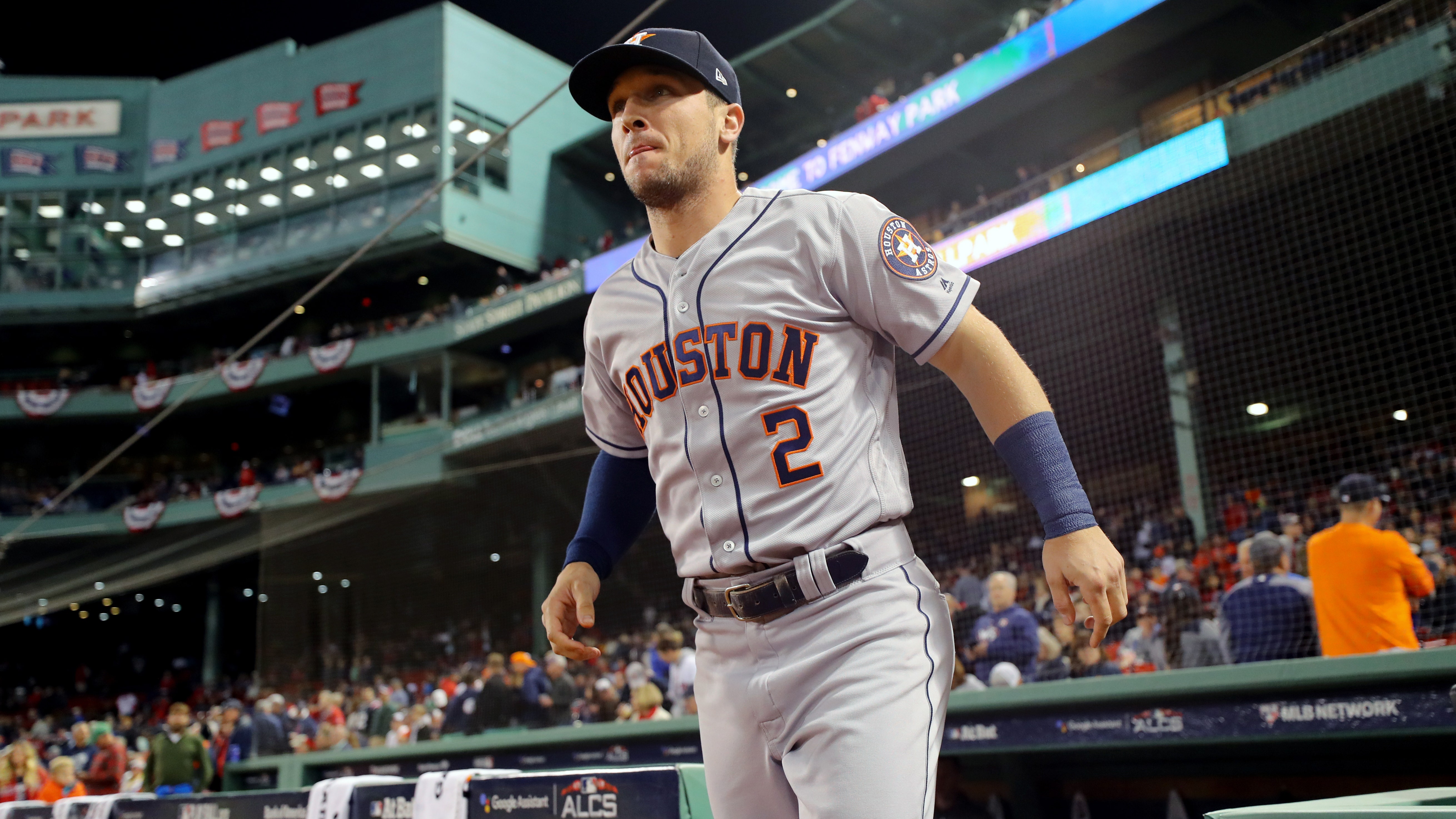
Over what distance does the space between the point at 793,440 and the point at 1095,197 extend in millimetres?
11483

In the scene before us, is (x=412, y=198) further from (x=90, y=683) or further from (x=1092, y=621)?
(x=1092, y=621)

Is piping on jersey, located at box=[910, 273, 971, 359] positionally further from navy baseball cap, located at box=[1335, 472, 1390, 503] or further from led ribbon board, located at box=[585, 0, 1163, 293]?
led ribbon board, located at box=[585, 0, 1163, 293]

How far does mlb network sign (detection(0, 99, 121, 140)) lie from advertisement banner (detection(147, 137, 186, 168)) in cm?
211

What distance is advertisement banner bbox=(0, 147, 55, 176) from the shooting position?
1216 inches

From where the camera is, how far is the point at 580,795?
2.79 m

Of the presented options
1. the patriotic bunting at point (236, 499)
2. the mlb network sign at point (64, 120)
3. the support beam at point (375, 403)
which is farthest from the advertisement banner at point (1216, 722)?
the mlb network sign at point (64, 120)

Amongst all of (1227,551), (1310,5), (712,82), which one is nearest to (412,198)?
(1310,5)

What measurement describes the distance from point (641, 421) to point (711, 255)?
0.32 metres

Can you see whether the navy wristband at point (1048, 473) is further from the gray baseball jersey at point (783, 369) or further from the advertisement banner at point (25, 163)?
the advertisement banner at point (25, 163)

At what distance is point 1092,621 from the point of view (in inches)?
56.5

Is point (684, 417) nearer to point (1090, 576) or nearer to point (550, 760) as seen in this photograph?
point (1090, 576)

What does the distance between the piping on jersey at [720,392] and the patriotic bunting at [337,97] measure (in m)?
29.3

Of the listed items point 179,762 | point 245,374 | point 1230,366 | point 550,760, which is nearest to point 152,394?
point 245,374

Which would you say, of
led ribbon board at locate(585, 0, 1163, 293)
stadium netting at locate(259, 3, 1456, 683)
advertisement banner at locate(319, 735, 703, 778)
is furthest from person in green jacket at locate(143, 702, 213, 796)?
led ribbon board at locate(585, 0, 1163, 293)
